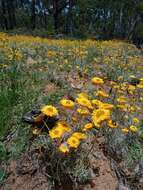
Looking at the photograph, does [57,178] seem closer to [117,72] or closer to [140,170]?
[140,170]

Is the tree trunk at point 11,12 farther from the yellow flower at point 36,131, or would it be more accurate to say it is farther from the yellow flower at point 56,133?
the yellow flower at point 56,133

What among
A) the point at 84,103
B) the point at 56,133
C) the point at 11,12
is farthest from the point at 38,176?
the point at 11,12

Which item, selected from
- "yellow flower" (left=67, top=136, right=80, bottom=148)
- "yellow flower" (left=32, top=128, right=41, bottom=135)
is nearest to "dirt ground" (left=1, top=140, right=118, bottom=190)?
"yellow flower" (left=32, top=128, right=41, bottom=135)

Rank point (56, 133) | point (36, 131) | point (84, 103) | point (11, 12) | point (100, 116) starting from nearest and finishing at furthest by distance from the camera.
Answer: point (56, 133), point (100, 116), point (84, 103), point (36, 131), point (11, 12)

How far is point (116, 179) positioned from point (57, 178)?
0.71 m

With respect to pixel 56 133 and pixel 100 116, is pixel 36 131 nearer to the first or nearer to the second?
pixel 56 133

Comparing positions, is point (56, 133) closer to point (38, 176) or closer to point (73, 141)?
point (73, 141)

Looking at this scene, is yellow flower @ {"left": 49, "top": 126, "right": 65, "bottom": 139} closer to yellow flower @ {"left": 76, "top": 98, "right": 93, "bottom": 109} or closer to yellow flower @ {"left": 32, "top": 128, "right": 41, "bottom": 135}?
yellow flower @ {"left": 76, "top": 98, "right": 93, "bottom": 109}

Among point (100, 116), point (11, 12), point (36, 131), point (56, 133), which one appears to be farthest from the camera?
point (11, 12)

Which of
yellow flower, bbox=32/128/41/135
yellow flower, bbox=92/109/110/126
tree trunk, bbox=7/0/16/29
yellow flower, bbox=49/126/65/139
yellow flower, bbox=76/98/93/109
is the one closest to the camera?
yellow flower, bbox=49/126/65/139

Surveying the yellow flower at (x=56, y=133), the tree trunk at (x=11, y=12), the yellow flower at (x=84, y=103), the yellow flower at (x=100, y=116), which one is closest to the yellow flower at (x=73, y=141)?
the yellow flower at (x=56, y=133)

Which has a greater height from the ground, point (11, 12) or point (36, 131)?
point (36, 131)

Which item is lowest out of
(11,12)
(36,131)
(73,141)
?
(11,12)

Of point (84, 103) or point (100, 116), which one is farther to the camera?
point (84, 103)
